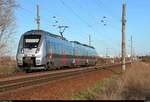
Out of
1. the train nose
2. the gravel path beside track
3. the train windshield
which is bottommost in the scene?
the gravel path beside track

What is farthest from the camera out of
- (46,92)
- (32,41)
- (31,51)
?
(32,41)

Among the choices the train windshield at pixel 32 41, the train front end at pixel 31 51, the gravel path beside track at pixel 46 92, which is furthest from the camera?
the train windshield at pixel 32 41

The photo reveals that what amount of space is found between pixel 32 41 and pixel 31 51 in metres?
0.91

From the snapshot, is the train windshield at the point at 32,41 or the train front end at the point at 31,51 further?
the train windshield at the point at 32,41

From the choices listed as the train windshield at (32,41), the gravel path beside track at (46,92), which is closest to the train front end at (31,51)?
the train windshield at (32,41)

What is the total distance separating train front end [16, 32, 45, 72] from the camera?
3503 cm

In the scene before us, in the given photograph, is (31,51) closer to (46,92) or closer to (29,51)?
(29,51)

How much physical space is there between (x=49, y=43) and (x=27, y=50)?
3.09m

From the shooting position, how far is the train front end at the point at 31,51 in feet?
115

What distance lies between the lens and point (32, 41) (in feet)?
116

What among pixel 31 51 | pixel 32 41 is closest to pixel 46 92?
pixel 31 51

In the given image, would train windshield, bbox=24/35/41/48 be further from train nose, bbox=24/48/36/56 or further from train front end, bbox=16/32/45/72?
train nose, bbox=24/48/36/56

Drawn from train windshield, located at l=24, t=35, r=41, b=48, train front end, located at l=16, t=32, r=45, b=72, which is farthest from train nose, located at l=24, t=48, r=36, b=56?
train windshield, located at l=24, t=35, r=41, b=48

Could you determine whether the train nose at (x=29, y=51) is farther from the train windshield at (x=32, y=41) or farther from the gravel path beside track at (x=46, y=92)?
the gravel path beside track at (x=46, y=92)
